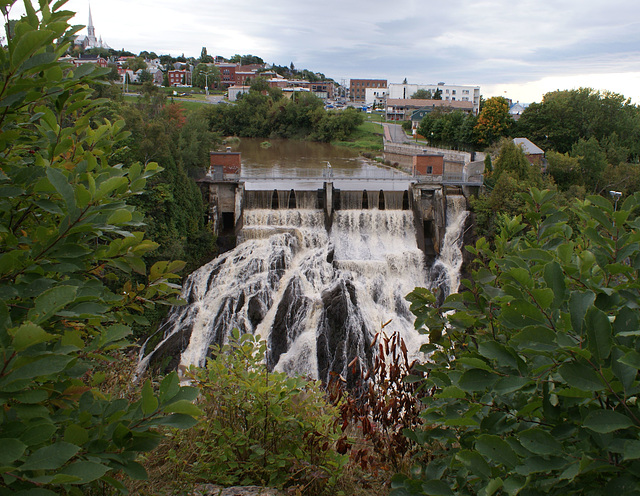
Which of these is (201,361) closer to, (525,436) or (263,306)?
(263,306)

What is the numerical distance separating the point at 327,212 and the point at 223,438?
15581mm

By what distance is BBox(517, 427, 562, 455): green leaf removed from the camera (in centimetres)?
134

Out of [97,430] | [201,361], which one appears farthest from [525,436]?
[201,361]

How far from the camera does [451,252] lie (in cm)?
1830

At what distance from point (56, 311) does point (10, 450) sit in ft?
1.12

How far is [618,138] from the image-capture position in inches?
1249

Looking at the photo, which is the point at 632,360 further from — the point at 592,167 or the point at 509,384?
the point at 592,167

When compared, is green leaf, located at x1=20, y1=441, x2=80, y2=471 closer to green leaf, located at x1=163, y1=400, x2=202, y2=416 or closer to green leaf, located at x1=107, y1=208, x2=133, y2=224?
green leaf, located at x1=163, y1=400, x2=202, y2=416

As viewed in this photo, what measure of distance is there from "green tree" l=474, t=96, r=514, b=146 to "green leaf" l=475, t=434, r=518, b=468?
3337 centimetres

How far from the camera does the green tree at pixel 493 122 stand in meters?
32.2

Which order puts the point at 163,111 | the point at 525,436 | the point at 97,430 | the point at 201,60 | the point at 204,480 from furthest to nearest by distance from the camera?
the point at 201,60
the point at 163,111
the point at 204,480
the point at 97,430
the point at 525,436

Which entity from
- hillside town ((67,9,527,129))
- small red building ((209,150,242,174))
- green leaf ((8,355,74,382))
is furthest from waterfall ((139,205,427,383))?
hillside town ((67,9,527,129))

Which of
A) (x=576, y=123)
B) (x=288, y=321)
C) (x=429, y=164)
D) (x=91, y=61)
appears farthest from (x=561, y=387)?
(x=576, y=123)

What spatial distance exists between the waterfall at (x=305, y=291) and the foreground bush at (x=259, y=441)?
892cm
